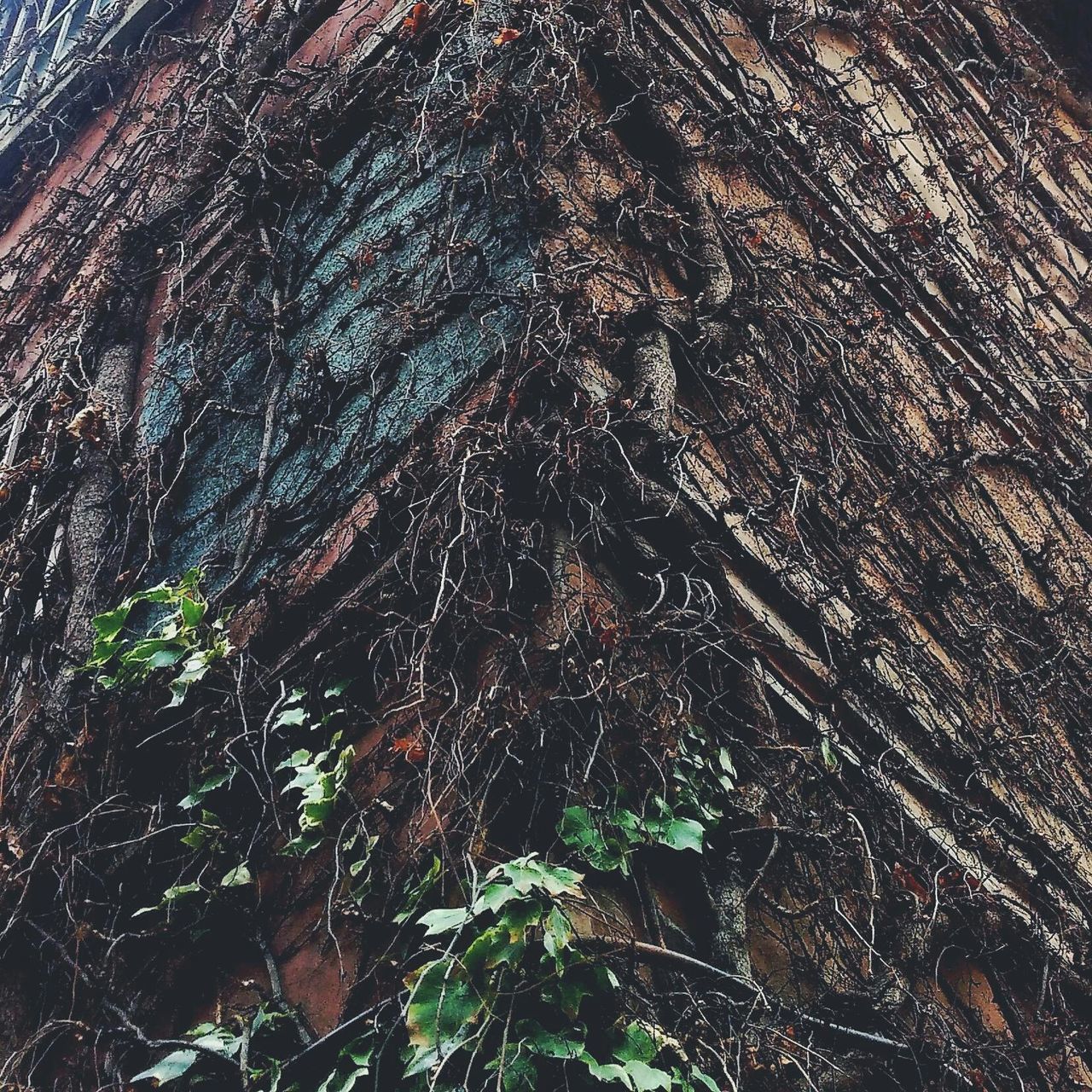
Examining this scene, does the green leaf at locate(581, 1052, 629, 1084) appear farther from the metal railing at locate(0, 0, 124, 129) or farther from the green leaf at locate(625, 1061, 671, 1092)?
the metal railing at locate(0, 0, 124, 129)

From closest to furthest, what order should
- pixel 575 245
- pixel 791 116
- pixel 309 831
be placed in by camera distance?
pixel 309 831
pixel 575 245
pixel 791 116

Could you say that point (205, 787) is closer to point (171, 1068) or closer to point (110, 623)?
point (110, 623)

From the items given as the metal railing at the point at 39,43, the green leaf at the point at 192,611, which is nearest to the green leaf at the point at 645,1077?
the green leaf at the point at 192,611

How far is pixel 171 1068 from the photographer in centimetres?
261

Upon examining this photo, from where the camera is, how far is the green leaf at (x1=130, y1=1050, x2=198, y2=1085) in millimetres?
2588

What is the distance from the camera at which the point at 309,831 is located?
9.29ft

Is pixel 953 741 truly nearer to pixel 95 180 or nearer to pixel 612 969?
pixel 612 969

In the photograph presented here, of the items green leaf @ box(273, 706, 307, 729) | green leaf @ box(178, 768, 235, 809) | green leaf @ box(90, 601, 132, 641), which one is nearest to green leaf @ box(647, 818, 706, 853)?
green leaf @ box(273, 706, 307, 729)

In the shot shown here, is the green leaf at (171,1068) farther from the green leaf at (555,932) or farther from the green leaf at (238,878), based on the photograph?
the green leaf at (555,932)

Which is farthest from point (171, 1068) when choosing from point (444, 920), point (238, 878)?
point (444, 920)

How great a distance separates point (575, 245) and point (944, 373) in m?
2.18

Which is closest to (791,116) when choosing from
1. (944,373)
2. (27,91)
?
(944,373)

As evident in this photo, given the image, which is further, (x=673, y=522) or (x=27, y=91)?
(x=27, y=91)

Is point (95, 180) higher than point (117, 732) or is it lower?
higher
